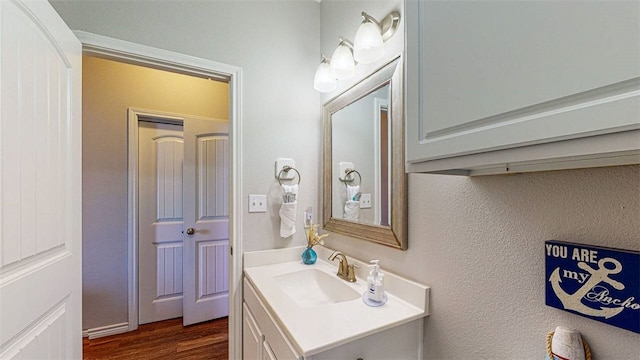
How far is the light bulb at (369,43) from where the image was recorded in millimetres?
1173

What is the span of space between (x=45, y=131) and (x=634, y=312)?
1749 millimetres

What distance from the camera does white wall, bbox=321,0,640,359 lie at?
600mm

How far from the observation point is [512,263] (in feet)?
2.50

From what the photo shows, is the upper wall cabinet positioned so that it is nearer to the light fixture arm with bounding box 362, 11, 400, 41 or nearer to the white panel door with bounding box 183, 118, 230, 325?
the light fixture arm with bounding box 362, 11, 400, 41

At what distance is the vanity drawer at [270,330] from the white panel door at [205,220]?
1180 millimetres

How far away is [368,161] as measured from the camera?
1347 millimetres

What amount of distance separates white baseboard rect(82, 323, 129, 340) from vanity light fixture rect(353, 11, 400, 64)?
2.85m

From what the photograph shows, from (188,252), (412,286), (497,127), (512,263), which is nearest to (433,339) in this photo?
(412,286)

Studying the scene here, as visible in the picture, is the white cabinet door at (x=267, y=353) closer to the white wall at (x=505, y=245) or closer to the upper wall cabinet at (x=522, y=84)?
the white wall at (x=505, y=245)

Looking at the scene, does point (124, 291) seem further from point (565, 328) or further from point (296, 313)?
point (565, 328)

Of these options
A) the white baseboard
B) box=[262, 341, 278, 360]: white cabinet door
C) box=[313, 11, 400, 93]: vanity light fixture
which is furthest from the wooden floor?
box=[313, 11, 400, 93]: vanity light fixture

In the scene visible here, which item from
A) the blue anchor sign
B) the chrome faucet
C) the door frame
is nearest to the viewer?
the blue anchor sign

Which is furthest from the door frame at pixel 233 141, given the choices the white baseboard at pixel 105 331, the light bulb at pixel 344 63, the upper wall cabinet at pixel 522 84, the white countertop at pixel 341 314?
the white baseboard at pixel 105 331

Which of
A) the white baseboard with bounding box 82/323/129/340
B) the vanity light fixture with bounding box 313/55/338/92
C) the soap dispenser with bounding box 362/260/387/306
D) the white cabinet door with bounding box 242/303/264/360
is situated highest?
the vanity light fixture with bounding box 313/55/338/92
